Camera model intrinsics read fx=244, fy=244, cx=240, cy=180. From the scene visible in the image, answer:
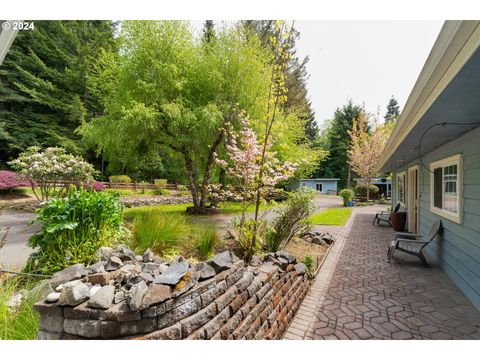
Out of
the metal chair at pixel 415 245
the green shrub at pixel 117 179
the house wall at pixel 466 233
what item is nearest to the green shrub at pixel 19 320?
the house wall at pixel 466 233

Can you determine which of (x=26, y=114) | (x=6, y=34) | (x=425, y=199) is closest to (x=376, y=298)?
(x=425, y=199)

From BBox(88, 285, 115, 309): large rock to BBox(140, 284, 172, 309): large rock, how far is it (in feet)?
0.68

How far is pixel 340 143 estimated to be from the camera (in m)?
28.2

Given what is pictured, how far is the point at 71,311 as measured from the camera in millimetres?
1373

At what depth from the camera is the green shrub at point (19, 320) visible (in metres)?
1.62

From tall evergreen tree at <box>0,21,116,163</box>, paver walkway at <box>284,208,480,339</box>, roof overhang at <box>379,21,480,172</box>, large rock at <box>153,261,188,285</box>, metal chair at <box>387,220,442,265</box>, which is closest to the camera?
roof overhang at <box>379,21,480,172</box>

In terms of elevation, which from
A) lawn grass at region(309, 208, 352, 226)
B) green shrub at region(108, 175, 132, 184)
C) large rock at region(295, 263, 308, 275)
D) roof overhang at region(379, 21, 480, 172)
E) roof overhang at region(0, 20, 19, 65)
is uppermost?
roof overhang at region(0, 20, 19, 65)

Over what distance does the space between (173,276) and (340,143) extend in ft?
97.0

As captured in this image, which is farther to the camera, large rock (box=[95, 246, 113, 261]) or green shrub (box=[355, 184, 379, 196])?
green shrub (box=[355, 184, 379, 196])

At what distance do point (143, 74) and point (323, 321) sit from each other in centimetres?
828

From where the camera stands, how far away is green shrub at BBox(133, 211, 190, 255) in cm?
321

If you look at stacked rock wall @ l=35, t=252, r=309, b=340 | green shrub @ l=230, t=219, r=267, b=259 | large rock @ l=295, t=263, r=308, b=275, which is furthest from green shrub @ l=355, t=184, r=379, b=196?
stacked rock wall @ l=35, t=252, r=309, b=340

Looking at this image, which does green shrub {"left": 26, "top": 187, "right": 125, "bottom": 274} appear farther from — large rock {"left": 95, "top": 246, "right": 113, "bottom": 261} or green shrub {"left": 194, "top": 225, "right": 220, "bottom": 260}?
green shrub {"left": 194, "top": 225, "right": 220, "bottom": 260}
